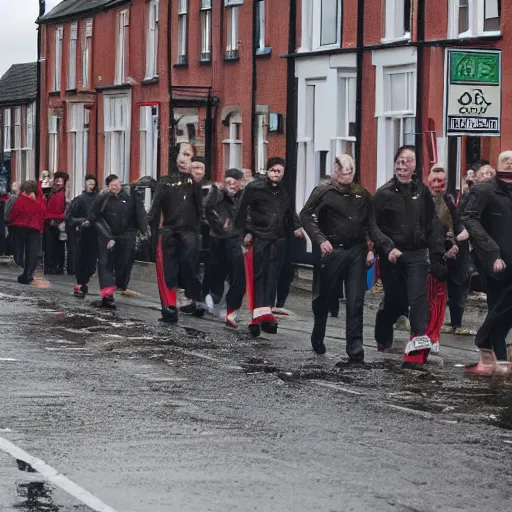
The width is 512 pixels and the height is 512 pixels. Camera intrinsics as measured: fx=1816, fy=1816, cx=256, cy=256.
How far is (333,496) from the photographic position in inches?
341

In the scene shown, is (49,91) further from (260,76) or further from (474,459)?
(474,459)

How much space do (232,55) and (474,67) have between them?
624 inches

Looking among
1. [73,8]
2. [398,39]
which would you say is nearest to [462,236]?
[398,39]

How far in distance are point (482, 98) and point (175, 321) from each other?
4.12 m

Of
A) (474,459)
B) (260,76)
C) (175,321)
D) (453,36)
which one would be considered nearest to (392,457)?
(474,459)

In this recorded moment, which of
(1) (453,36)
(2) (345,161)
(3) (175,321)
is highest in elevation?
(1) (453,36)

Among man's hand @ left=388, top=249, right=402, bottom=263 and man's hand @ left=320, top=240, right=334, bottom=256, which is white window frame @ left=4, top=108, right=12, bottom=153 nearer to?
man's hand @ left=320, top=240, right=334, bottom=256

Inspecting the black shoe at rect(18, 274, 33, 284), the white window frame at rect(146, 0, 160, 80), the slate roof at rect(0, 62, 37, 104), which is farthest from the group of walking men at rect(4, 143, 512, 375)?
the slate roof at rect(0, 62, 37, 104)

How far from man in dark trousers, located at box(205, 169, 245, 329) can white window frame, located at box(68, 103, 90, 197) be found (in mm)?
24836

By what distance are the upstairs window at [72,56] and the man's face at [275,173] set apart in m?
29.2

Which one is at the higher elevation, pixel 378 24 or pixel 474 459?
pixel 378 24

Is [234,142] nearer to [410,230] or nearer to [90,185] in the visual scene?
[90,185]

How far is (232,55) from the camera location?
3566 centimetres

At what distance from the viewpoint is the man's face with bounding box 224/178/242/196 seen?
68.8ft
